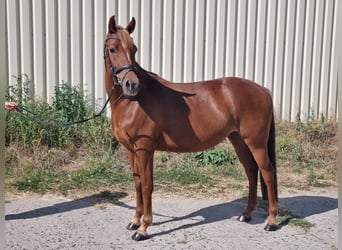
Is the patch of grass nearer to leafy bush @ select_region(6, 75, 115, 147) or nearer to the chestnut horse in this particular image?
the chestnut horse

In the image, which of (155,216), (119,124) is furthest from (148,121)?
(155,216)

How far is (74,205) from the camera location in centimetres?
495

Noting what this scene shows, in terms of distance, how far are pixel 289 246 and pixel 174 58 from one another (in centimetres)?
432

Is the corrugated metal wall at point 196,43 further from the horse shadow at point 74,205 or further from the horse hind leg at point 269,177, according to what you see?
the horse hind leg at point 269,177

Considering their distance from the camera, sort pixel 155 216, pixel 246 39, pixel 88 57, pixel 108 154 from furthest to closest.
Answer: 1. pixel 246 39
2. pixel 88 57
3. pixel 108 154
4. pixel 155 216

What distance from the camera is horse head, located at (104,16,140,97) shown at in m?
3.56

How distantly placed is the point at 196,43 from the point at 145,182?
4.11 metres

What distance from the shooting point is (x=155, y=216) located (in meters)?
4.70

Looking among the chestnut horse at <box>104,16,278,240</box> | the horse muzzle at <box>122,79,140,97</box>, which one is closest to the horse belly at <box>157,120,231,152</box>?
the chestnut horse at <box>104,16,278,240</box>

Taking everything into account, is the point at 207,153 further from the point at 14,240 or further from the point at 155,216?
the point at 14,240

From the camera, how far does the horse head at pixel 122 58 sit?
11.7ft

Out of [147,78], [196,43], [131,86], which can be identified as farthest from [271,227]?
[196,43]

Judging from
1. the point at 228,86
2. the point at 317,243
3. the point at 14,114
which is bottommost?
the point at 317,243

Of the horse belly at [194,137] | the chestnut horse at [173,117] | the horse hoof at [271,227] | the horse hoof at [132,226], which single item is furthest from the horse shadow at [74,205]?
the horse hoof at [271,227]
